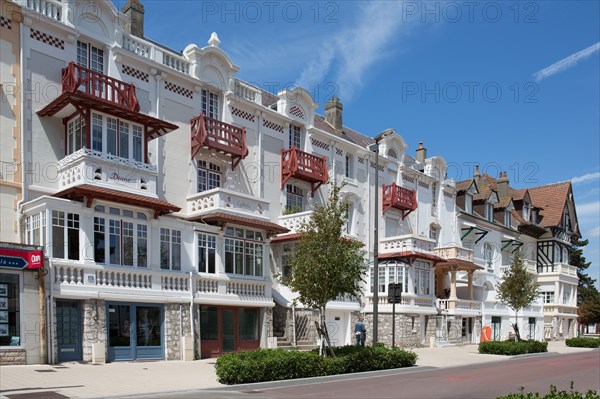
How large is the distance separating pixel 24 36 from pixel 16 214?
566 centimetres

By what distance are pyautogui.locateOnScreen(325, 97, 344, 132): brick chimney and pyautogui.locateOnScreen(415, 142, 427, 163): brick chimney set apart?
821cm

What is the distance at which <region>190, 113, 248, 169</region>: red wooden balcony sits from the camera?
23.9 m

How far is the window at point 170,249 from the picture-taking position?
2095 cm

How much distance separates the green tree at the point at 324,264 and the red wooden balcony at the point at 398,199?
16.0 m

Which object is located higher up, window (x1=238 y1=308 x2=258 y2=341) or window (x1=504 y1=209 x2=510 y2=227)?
window (x1=504 y1=209 x2=510 y2=227)

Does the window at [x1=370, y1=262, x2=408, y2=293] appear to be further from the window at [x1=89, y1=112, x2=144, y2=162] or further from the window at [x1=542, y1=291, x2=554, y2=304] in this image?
the window at [x1=542, y1=291, x2=554, y2=304]

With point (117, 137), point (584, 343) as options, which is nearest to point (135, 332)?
point (117, 137)

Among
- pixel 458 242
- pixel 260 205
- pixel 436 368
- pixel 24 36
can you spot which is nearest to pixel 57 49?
pixel 24 36

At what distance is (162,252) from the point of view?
20922 millimetres

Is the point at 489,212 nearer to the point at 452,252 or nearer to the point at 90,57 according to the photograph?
the point at 452,252

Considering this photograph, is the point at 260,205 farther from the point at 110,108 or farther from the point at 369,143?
the point at 369,143

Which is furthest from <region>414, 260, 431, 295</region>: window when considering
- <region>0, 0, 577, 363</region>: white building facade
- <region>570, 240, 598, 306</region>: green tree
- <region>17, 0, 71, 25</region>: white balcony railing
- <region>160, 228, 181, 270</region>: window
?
<region>570, 240, 598, 306</region>: green tree

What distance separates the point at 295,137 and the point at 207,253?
9576 mm

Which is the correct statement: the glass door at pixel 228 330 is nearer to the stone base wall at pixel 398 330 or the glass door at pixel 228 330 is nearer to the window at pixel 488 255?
the stone base wall at pixel 398 330
